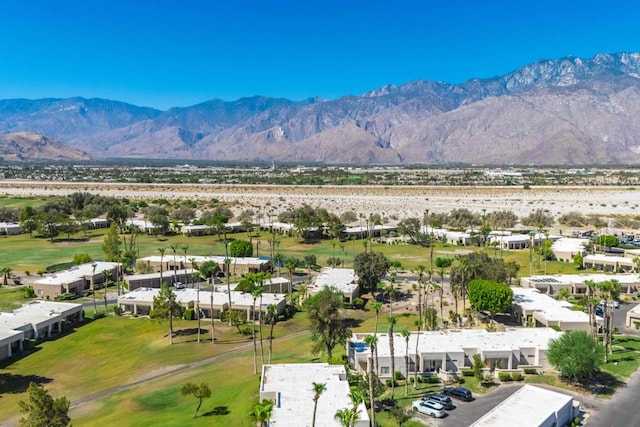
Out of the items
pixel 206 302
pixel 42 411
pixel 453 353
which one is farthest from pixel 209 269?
pixel 42 411

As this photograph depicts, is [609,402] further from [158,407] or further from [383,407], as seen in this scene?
[158,407]

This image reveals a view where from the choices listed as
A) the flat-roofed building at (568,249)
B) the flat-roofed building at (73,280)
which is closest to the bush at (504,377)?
the flat-roofed building at (73,280)

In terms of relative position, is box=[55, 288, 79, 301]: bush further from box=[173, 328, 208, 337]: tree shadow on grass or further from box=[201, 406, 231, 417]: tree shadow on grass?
box=[201, 406, 231, 417]: tree shadow on grass

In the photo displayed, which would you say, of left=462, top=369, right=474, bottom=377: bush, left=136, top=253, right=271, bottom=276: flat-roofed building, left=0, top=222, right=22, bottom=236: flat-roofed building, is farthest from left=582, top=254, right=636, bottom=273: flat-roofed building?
left=0, top=222, right=22, bottom=236: flat-roofed building

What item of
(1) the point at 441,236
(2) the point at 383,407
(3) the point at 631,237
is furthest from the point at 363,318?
(3) the point at 631,237

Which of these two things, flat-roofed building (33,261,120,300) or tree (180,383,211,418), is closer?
tree (180,383,211,418)

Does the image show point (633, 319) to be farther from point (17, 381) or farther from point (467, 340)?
point (17, 381)
